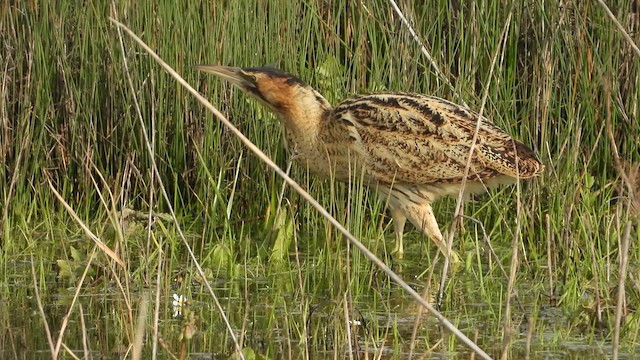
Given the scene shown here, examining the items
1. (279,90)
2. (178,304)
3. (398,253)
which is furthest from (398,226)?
(178,304)

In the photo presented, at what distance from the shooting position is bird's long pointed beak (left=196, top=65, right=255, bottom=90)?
563 cm

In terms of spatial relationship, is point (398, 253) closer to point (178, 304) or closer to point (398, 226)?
point (398, 226)

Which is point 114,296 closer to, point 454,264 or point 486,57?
point 454,264

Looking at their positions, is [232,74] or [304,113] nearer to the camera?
[232,74]

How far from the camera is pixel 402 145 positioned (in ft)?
18.8

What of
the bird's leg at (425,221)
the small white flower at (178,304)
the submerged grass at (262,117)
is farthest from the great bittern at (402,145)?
the small white flower at (178,304)

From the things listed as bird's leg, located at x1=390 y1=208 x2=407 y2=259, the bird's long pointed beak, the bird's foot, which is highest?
the bird's long pointed beak

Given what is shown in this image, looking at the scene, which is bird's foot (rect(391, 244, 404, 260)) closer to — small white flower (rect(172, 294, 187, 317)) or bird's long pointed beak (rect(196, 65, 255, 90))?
bird's long pointed beak (rect(196, 65, 255, 90))

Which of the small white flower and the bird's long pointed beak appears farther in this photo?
the bird's long pointed beak

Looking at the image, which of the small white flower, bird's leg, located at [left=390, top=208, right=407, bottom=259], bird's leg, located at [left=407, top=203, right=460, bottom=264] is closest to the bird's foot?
bird's leg, located at [left=390, top=208, right=407, bottom=259]

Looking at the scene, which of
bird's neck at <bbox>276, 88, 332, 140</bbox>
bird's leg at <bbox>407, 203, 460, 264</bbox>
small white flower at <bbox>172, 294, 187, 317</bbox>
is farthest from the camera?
bird's neck at <bbox>276, 88, 332, 140</bbox>

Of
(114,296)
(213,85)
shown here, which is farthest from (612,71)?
(114,296)

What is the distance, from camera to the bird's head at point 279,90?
228 inches

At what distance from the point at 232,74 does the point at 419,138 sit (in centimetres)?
81
